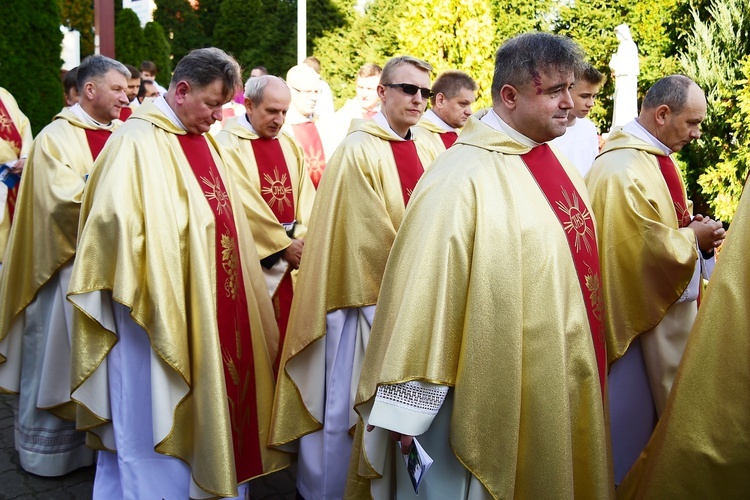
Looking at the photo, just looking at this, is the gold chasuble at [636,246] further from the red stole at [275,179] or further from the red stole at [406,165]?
the red stole at [275,179]

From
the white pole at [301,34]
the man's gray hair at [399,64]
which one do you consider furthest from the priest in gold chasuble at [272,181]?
the white pole at [301,34]

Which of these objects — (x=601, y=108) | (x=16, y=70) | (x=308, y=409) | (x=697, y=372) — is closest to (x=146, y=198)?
(x=308, y=409)

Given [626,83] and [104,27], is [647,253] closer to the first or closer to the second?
[626,83]

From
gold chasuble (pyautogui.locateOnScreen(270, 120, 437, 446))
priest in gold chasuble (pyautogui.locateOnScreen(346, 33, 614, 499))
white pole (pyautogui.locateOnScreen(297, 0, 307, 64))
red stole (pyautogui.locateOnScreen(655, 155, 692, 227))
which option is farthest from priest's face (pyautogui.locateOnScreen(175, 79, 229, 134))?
white pole (pyautogui.locateOnScreen(297, 0, 307, 64))

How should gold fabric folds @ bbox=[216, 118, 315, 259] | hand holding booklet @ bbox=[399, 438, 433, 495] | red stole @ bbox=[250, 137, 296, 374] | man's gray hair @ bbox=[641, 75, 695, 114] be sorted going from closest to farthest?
hand holding booklet @ bbox=[399, 438, 433, 495] → man's gray hair @ bbox=[641, 75, 695, 114] → gold fabric folds @ bbox=[216, 118, 315, 259] → red stole @ bbox=[250, 137, 296, 374]

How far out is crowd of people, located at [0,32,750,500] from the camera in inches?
100

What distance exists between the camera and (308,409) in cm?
396

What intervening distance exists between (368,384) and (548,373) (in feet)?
2.08

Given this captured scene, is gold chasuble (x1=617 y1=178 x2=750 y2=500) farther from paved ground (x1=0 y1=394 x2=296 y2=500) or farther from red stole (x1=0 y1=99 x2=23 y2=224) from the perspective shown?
red stole (x1=0 y1=99 x2=23 y2=224)

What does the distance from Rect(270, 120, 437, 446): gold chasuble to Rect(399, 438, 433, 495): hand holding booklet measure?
4.37 ft

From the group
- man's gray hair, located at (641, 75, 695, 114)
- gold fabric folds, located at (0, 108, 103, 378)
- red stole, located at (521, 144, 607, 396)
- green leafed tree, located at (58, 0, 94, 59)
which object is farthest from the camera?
green leafed tree, located at (58, 0, 94, 59)

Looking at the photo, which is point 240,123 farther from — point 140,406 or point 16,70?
point 16,70

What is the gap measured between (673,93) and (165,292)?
2696 millimetres

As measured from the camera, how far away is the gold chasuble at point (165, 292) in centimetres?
341
